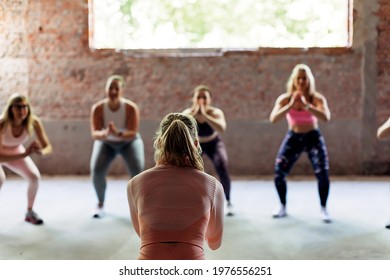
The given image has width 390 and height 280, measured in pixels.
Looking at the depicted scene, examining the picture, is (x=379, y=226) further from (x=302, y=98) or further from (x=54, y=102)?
(x=54, y=102)

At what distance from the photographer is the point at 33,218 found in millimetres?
4879

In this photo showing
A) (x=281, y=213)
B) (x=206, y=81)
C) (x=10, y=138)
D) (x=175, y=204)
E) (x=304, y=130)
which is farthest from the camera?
(x=206, y=81)

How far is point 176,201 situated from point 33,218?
303cm

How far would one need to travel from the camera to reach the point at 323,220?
4.90 m

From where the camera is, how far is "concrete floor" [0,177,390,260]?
4035mm

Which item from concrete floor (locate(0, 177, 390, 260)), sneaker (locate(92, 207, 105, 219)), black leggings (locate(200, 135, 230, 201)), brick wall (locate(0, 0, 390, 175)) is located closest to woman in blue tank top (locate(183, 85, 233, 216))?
black leggings (locate(200, 135, 230, 201))

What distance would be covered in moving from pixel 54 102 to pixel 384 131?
13.9 ft

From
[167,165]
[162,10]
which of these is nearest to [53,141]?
[162,10]

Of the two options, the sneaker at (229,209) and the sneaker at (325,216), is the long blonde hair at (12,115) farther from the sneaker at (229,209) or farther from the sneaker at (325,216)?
the sneaker at (325,216)

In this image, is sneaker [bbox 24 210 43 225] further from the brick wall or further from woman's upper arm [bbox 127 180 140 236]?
woman's upper arm [bbox 127 180 140 236]

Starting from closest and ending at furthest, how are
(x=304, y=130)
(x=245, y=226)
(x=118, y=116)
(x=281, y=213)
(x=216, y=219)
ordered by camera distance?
(x=216, y=219)
(x=245, y=226)
(x=304, y=130)
(x=281, y=213)
(x=118, y=116)

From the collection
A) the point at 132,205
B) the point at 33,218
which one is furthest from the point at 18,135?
the point at 132,205

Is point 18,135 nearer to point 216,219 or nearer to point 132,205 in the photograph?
point 132,205

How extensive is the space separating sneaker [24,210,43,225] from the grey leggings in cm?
56
